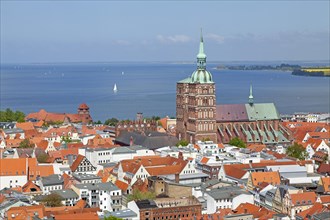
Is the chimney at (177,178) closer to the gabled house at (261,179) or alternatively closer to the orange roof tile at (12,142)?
the gabled house at (261,179)

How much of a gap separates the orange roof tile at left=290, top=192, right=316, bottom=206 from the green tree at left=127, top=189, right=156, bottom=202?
Result: 1005 centimetres

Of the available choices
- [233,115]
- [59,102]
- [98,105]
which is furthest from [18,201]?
[59,102]

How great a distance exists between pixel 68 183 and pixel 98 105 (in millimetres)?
112959

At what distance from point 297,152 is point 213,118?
11810 mm

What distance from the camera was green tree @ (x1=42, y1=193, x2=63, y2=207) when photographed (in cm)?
4775

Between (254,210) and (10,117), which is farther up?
(10,117)

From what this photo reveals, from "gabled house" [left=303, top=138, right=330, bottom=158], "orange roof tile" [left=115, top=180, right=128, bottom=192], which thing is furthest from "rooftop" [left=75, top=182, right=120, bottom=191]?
"gabled house" [left=303, top=138, right=330, bottom=158]

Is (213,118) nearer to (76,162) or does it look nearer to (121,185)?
(76,162)

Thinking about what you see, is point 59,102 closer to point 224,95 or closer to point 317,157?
point 224,95

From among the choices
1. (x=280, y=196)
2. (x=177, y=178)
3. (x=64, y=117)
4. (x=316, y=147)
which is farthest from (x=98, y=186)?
(x=64, y=117)

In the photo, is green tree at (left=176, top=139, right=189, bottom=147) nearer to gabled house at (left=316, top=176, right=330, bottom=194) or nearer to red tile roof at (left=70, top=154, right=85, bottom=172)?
red tile roof at (left=70, top=154, right=85, bottom=172)

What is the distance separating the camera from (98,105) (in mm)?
166500

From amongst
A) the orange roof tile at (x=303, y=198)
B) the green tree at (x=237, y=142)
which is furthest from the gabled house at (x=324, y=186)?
the green tree at (x=237, y=142)

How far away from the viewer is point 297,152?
235ft
